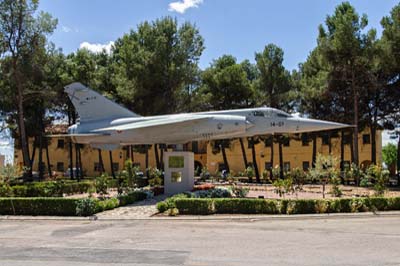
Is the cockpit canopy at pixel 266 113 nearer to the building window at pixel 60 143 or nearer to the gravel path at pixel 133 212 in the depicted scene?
the gravel path at pixel 133 212

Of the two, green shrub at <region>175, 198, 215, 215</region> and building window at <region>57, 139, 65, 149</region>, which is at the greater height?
building window at <region>57, 139, 65, 149</region>

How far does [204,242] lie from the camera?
33.6 feet

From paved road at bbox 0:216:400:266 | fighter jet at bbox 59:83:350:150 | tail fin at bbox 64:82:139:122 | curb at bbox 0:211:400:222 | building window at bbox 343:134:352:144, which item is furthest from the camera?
building window at bbox 343:134:352:144

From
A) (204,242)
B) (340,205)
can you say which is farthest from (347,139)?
(204,242)

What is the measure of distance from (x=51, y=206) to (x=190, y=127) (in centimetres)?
935

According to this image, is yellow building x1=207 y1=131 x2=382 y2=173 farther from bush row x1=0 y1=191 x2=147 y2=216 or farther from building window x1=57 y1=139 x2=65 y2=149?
bush row x1=0 y1=191 x2=147 y2=216

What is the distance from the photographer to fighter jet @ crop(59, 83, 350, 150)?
22.8m

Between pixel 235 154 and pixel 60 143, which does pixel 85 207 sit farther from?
pixel 60 143

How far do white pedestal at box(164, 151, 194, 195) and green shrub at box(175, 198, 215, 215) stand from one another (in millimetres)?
7202

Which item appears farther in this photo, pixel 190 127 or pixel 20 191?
pixel 190 127

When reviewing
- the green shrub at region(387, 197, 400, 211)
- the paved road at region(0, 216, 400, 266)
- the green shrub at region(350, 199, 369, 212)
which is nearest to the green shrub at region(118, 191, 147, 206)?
the paved road at region(0, 216, 400, 266)

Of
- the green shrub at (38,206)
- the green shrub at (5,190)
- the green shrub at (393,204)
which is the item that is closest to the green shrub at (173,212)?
the green shrub at (38,206)

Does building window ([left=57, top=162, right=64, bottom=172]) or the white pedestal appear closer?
the white pedestal

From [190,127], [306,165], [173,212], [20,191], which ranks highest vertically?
[190,127]
